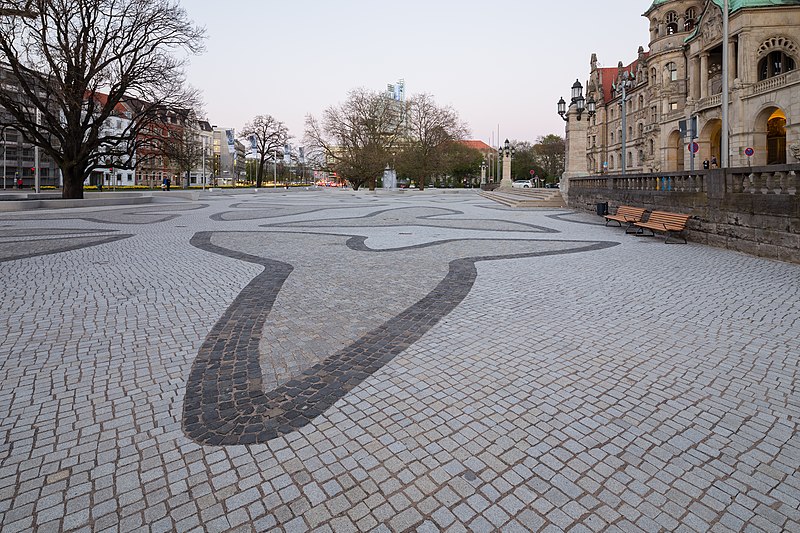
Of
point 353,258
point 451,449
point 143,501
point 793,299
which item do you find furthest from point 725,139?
point 143,501

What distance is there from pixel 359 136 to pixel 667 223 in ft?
179

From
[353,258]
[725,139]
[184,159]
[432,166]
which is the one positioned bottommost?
[353,258]

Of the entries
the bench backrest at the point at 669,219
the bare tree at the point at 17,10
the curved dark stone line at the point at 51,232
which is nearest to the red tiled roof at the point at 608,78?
the bench backrest at the point at 669,219

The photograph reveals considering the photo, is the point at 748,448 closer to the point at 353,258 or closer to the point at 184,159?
the point at 353,258

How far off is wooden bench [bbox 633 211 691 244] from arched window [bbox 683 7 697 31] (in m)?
48.0

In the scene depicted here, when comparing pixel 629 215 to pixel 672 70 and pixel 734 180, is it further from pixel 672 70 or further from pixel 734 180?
pixel 672 70

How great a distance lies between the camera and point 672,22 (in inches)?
2089

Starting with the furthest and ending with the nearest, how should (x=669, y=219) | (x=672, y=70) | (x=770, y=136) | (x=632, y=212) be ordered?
(x=672, y=70) → (x=770, y=136) → (x=632, y=212) → (x=669, y=219)

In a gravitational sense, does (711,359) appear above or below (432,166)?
below

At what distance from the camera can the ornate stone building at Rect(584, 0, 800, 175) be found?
118ft

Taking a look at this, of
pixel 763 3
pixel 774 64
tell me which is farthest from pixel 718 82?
pixel 763 3

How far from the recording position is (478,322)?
6512 millimetres

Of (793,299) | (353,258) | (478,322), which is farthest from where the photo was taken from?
(353,258)

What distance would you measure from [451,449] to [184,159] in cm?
3304
